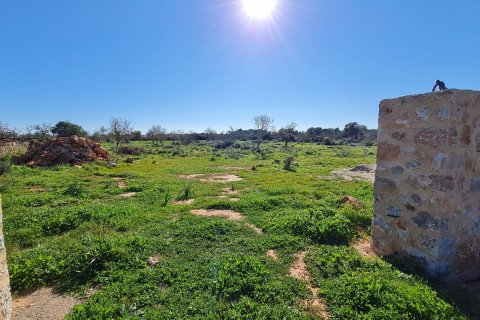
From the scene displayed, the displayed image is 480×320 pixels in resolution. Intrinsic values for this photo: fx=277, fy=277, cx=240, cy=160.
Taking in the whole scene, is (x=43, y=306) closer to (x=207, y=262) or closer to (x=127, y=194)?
(x=207, y=262)

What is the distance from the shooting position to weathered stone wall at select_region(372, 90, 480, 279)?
393 cm

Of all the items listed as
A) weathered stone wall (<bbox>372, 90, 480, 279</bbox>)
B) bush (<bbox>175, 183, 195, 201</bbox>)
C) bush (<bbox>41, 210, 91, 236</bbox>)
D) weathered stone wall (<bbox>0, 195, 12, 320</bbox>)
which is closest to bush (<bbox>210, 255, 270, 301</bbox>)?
weathered stone wall (<bbox>0, 195, 12, 320</bbox>)

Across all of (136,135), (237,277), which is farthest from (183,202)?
(136,135)

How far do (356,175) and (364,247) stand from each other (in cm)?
1052

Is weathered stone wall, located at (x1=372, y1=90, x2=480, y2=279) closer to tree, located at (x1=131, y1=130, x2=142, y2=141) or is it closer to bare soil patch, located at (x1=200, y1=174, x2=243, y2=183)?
bare soil patch, located at (x1=200, y1=174, x2=243, y2=183)

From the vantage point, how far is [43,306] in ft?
12.2

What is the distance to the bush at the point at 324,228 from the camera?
5.66 m

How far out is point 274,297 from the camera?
366 cm

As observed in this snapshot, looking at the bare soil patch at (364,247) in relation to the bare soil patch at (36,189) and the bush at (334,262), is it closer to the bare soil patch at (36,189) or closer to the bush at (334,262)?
the bush at (334,262)

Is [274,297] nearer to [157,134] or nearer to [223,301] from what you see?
[223,301]

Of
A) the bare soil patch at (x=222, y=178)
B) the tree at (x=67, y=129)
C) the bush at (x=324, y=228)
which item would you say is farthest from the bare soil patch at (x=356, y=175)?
the tree at (x=67, y=129)

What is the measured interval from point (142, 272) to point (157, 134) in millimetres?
53451

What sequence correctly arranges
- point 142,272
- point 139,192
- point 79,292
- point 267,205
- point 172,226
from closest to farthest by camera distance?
1. point 79,292
2. point 142,272
3. point 172,226
4. point 267,205
5. point 139,192

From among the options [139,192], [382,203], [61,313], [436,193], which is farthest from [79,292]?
[139,192]
